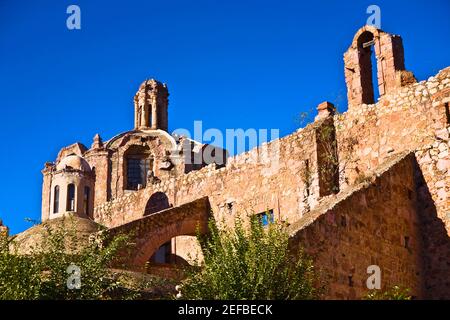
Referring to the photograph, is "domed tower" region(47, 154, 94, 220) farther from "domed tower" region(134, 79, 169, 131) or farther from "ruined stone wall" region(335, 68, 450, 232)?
"domed tower" region(134, 79, 169, 131)

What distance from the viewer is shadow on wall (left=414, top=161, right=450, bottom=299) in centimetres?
1681

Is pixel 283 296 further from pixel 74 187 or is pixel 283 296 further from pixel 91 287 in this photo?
pixel 74 187

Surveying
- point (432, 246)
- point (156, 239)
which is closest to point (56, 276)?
point (432, 246)

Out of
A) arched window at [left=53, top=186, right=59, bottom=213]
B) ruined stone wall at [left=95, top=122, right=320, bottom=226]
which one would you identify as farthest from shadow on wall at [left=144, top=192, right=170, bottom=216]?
arched window at [left=53, top=186, right=59, bottom=213]

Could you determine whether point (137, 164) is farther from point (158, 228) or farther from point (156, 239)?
point (156, 239)

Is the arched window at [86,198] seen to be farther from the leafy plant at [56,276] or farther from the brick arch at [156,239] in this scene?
the leafy plant at [56,276]

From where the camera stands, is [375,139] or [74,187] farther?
[74,187]

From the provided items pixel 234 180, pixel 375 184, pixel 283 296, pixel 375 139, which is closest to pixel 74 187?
pixel 234 180

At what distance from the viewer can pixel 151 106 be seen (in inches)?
1754

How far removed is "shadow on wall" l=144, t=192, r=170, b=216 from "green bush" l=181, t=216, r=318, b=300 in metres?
16.5

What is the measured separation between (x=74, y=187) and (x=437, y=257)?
45.2 ft

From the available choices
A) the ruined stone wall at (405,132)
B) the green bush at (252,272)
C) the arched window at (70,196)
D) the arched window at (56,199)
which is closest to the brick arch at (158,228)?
the arched window at (70,196)

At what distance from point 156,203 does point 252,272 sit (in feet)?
59.5
